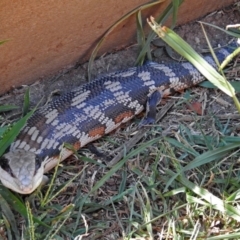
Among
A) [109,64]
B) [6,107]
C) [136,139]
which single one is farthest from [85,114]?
[109,64]

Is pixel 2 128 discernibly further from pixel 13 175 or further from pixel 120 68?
pixel 120 68

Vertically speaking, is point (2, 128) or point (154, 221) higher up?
point (2, 128)

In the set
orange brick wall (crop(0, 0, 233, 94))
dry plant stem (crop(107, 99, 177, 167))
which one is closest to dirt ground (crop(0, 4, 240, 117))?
orange brick wall (crop(0, 0, 233, 94))

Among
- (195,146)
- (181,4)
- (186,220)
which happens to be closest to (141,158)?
(195,146)

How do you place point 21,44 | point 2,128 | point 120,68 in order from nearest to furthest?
1. point 2,128
2. point 21,44
3. point 120,68

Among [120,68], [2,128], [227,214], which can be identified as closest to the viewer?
[227,214]

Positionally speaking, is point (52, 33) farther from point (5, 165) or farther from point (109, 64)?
point (5, 165)

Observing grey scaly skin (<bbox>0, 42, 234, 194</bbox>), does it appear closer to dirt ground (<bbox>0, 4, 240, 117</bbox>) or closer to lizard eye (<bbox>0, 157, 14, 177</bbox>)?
lizard eye (<bbox>0, 157, 14, 177</bbox>)

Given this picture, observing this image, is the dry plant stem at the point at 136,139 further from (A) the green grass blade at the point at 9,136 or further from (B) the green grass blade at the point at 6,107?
(B) the green grass blade at the point at 6,107
